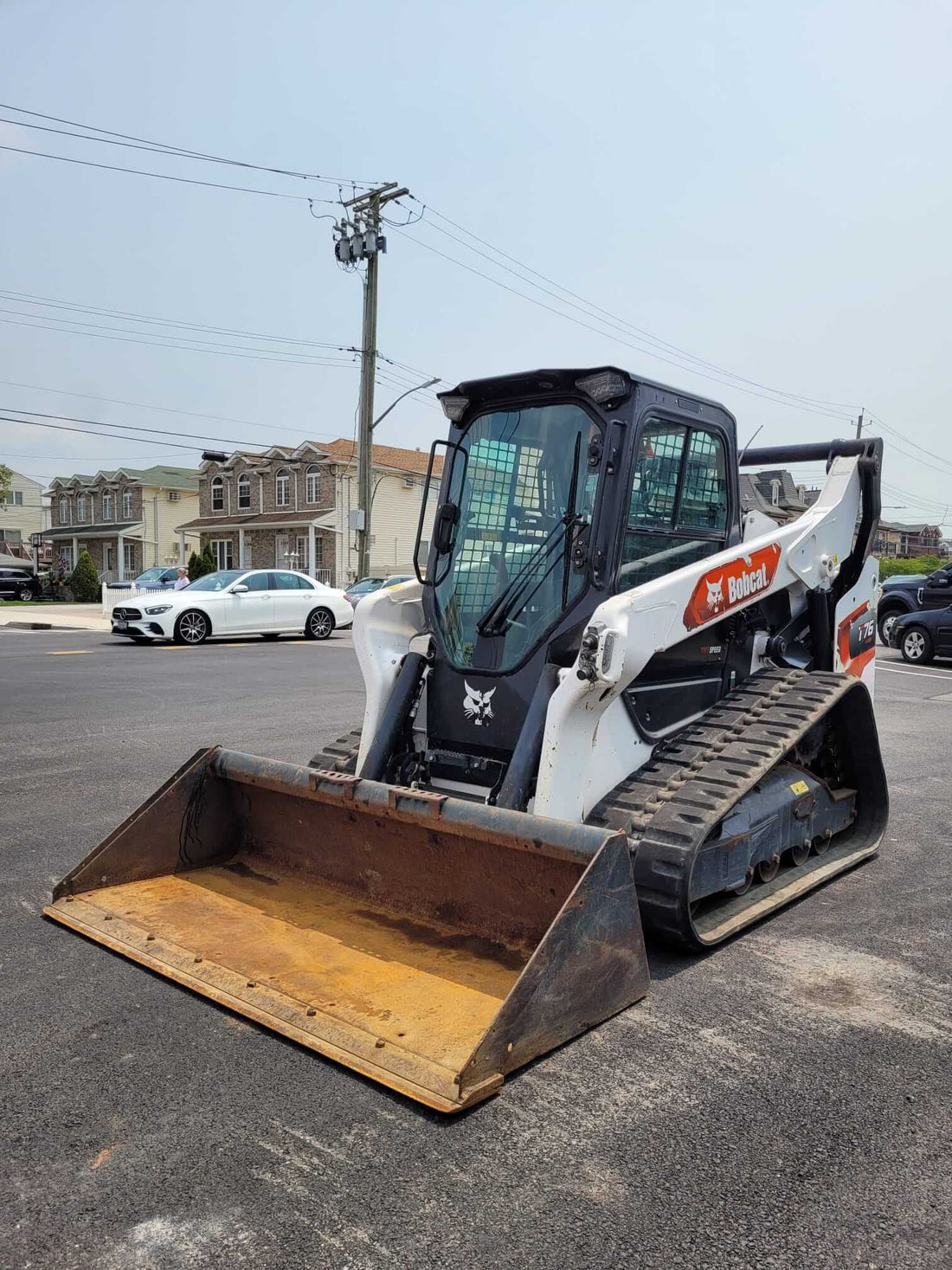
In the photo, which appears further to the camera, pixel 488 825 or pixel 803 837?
pixel 803 837

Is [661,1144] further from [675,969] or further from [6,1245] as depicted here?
[6,1245]

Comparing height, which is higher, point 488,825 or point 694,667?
point 694,667

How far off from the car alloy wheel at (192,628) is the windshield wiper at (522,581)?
1597 centimetres

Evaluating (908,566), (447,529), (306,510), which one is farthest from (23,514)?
(447,529)

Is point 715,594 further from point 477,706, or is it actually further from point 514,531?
point 477,706

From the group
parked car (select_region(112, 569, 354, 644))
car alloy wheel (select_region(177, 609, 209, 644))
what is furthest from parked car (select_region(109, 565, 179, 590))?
car alloy wheel (select_region(177, 609, 209, 644))

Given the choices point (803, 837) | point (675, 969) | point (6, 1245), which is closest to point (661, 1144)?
point (675, 969)

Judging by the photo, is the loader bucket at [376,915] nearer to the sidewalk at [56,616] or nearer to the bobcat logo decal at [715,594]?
the bobcat logo decal at [715,594]

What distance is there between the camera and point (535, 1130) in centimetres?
306

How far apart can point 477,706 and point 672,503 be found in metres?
1.41

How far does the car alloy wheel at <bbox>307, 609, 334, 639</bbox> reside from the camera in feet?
72.8

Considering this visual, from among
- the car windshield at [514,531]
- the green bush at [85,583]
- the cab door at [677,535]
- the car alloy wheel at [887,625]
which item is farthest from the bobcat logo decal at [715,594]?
the green bush at [85,583]

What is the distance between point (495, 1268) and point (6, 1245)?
117 cm

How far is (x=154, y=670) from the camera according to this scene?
592 inches
